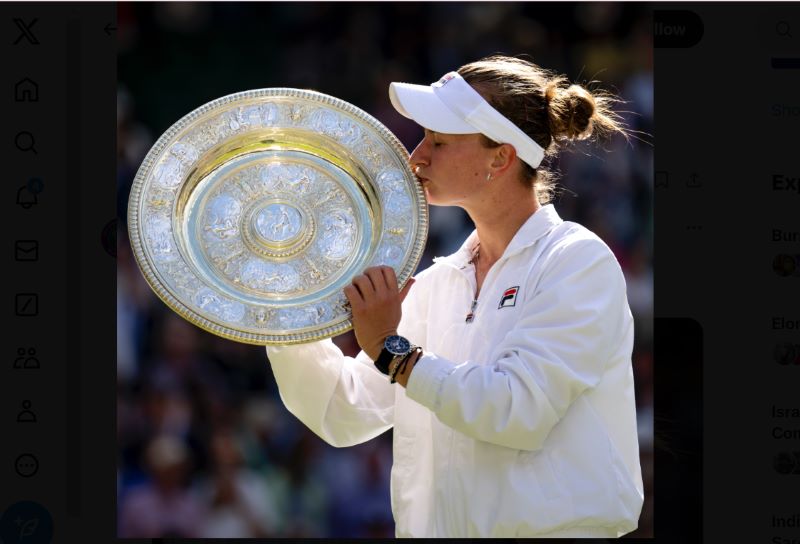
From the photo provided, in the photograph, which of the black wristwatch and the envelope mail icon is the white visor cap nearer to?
the black wristwatch

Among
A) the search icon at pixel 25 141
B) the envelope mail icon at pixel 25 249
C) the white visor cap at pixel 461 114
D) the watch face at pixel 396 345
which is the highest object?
the white visor cap at pixel 461 114

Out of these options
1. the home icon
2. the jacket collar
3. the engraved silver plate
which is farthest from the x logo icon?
the jacket collar

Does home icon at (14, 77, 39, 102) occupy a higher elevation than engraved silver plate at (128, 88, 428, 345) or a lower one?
higher

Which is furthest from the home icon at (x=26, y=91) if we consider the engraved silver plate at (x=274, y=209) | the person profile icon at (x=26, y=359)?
the person profile icon at (x=26, y=359)

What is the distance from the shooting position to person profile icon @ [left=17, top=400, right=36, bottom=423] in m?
2.43

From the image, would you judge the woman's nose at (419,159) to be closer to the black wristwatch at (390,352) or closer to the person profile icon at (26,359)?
the black wristwatch at (390,352)

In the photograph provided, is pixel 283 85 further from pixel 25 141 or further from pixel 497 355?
pixel 497 355

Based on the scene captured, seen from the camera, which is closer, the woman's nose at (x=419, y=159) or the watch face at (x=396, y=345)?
the watch face at (x=396, y=345)

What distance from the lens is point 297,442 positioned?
472cm

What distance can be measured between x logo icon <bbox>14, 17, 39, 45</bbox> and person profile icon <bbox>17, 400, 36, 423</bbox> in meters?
0.78

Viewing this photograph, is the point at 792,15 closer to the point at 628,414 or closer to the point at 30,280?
the point at 628,414

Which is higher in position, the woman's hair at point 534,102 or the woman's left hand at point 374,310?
the woman's hair at point 534,102

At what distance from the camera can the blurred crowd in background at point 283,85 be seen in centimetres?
449

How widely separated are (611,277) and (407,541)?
2.25 ft
